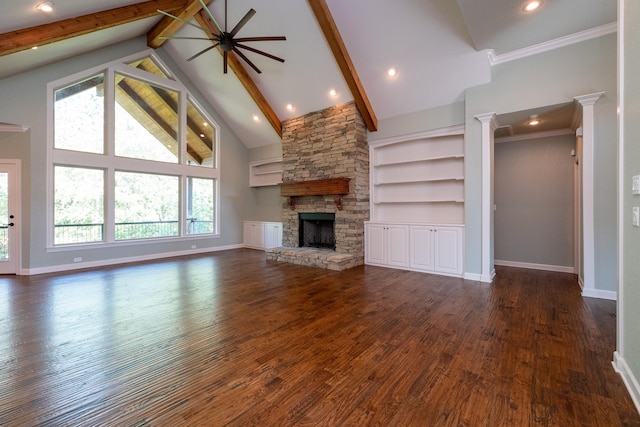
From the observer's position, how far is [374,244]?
19.1 feet

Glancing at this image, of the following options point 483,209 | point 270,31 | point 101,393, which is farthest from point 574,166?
point 101,393

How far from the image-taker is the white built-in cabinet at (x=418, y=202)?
4949 millimetres

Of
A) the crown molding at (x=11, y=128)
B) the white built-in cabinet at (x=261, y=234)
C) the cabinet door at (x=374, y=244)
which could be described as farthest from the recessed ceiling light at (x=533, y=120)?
the crown molding at (x=11, y=128)

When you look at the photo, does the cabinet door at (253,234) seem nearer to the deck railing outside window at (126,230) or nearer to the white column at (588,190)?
the deck railing outside window at (126,230)

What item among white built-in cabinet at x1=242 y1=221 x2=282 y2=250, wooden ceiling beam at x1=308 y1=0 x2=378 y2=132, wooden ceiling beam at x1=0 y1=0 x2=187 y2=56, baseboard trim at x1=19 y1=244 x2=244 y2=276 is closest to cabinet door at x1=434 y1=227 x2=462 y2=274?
wooden ceiling beam at x1=308 y1=0 x2=378 y2=132

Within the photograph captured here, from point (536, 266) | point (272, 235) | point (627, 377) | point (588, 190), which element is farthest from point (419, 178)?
point (272, 235)

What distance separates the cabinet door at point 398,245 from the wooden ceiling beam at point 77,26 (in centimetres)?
594

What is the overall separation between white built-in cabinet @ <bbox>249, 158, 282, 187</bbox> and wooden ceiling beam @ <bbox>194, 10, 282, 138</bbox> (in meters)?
1.10

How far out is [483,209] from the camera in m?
4.41

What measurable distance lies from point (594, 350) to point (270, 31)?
6.42 m

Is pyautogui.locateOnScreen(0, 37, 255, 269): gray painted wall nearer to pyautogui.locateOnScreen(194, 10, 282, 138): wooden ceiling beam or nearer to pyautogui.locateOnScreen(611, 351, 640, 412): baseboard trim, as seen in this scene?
pyautogui.locateOnScreen(194, 10, 282, 138): wooden ceiling beam

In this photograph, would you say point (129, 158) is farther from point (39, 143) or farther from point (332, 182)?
point (332, 182)

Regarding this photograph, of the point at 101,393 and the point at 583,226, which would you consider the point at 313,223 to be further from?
the point at 101,393

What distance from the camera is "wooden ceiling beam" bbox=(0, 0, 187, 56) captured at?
3850mm
